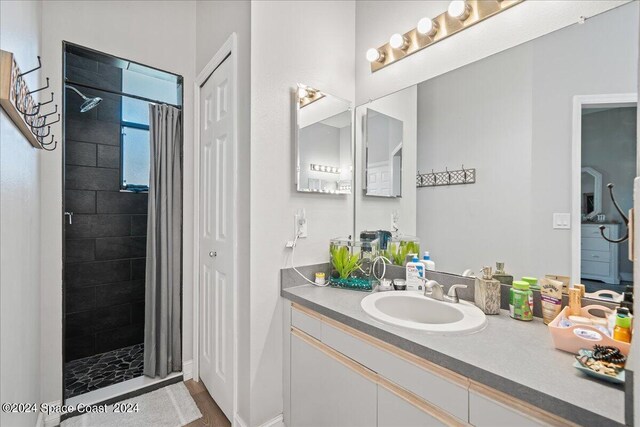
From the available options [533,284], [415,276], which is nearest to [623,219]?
[533,284]

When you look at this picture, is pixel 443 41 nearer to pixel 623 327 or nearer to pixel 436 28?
pixel 436 28

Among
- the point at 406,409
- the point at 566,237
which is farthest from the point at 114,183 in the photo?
the point at 566,237

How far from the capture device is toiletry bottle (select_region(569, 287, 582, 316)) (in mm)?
1029

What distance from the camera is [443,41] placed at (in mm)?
1547

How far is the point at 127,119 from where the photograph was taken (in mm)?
2686

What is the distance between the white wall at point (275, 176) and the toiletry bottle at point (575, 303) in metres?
1.18

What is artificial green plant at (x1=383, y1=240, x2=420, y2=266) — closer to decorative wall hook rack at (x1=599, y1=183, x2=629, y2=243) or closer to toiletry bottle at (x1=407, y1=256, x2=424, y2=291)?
toiletry bottle at (x1=407, y1=256, x2=424, y2=291)

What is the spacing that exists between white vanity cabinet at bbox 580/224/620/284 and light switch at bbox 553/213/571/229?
49 mm

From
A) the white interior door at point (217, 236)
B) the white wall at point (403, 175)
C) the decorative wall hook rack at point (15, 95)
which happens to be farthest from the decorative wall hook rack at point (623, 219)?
the decorative wall hook rack at point (15, 95)

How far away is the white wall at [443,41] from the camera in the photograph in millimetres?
1199

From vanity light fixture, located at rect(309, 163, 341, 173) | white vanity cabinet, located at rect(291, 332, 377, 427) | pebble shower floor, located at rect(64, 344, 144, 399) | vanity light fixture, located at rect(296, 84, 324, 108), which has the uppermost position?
vanity light fixture, located at rect(296, 84, 324, 108)

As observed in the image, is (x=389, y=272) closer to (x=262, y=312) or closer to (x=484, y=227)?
(x=484, y=227)

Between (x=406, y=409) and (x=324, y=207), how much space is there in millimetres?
1140

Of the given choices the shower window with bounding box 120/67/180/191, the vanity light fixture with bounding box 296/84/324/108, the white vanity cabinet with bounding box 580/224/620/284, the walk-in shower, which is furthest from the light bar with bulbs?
the shower window with bounding box 120/67/180/191
